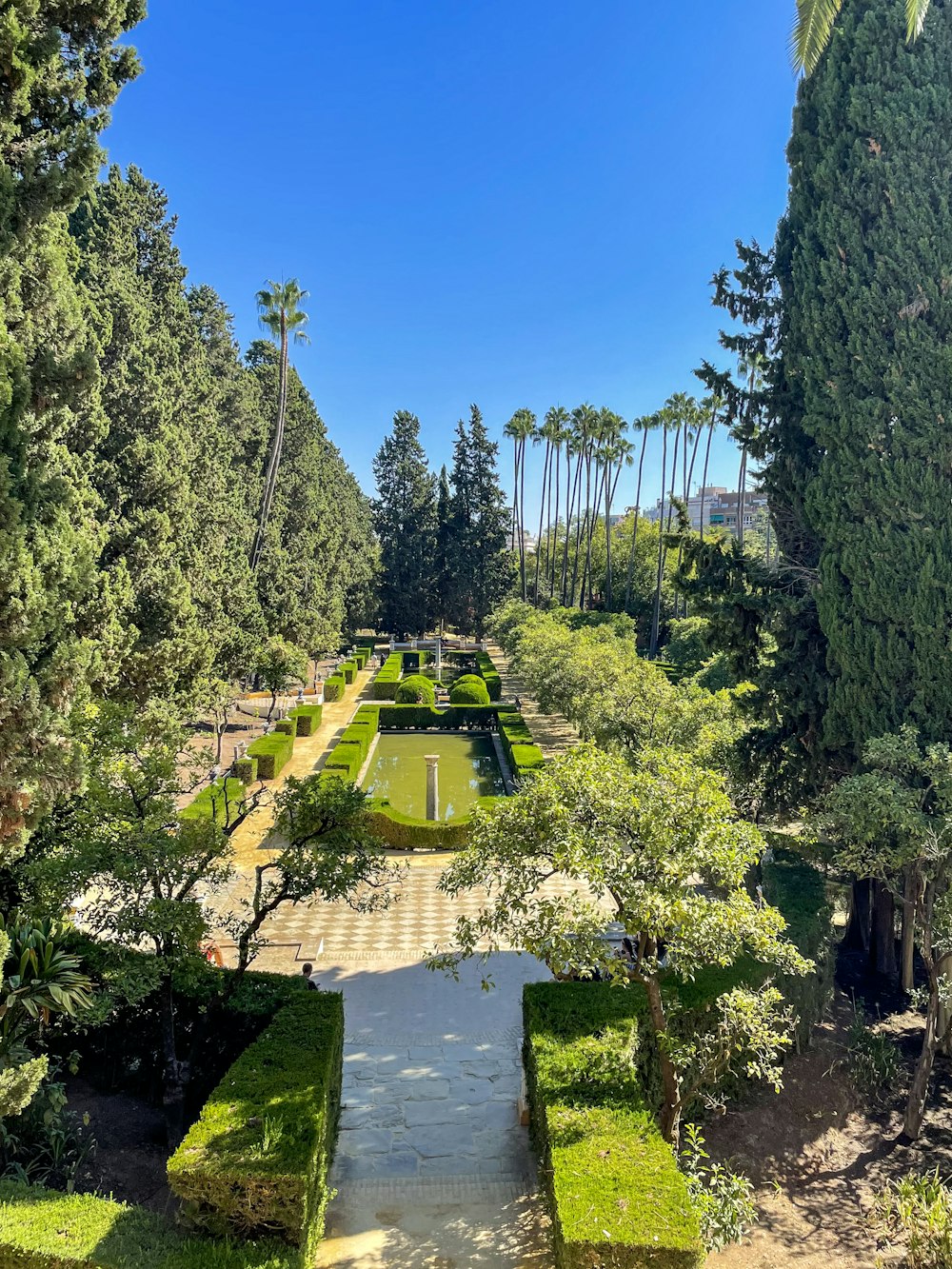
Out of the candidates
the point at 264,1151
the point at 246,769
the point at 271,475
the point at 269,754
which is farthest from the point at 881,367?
the point at 271,475

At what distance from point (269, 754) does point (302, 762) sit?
116 inches

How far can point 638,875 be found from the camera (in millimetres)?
6203

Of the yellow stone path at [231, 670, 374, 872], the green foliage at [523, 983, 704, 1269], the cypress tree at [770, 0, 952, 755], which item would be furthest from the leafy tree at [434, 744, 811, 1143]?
the cypress tree at [770, 0, 952, 755]

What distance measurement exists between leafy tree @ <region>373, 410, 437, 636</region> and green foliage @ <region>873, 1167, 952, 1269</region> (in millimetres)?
48242

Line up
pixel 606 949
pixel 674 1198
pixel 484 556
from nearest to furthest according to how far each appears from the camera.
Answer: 1. pixel 674 1198
2. pixel 606 949
3. pixel 484 556

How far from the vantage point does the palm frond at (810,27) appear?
8.09 meters

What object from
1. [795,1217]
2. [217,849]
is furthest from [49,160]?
[795,1217]

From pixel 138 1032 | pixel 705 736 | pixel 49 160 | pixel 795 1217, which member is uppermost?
pixel 49 160

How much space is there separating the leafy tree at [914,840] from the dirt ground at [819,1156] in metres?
0.39

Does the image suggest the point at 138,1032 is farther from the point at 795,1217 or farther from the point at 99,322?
the point at 99,322

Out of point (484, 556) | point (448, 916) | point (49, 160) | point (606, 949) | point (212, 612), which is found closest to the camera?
point (606, 949)

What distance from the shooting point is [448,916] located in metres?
13.8

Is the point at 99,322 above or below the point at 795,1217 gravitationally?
above

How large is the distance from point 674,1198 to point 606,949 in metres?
1.69
